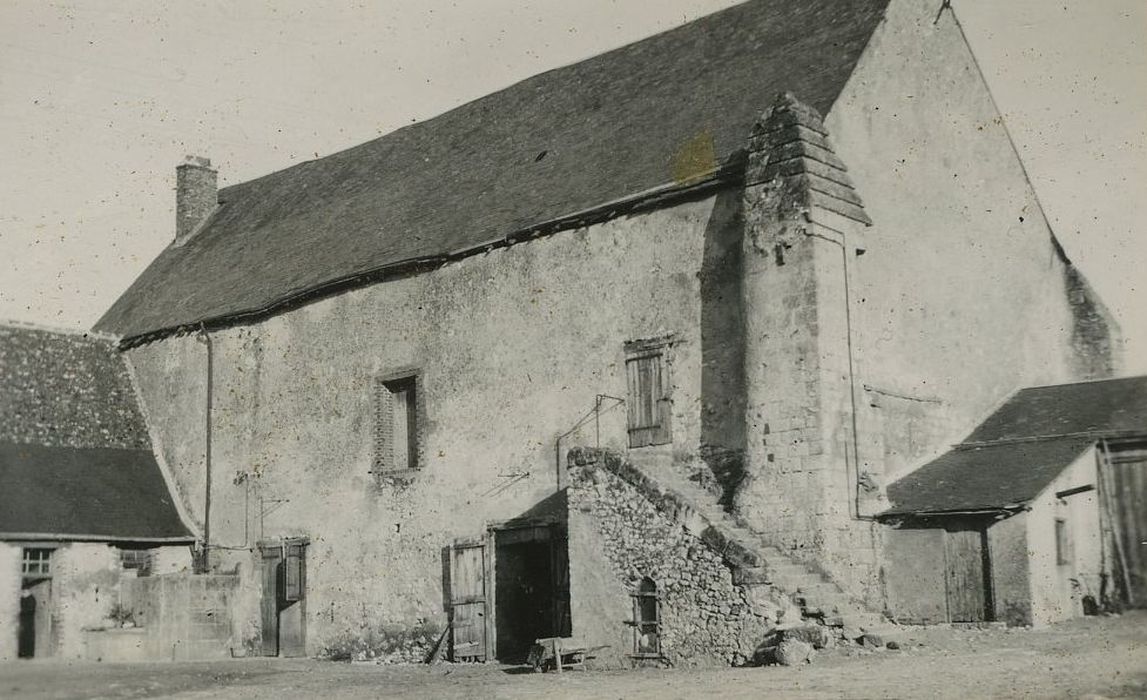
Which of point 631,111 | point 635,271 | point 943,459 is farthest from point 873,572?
point 631,111

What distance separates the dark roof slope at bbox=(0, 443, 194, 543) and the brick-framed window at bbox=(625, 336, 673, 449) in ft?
34.5

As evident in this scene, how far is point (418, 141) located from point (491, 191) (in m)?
5.41

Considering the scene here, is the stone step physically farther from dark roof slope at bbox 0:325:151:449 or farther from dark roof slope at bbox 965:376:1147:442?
dark roof slope at bbox 0:325:151:449

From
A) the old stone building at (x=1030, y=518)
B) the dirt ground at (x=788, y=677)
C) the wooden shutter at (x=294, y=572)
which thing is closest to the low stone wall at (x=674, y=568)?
the dirt ground at (x=788, y=677)

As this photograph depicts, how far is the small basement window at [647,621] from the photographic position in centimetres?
1572

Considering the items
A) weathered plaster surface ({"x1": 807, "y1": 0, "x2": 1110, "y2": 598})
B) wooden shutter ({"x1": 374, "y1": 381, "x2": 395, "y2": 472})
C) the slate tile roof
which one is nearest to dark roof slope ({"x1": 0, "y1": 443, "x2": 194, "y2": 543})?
the slate tile roof

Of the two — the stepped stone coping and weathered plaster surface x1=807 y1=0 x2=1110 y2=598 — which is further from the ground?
weathered plaster surface x1=807 y1=0 x2=1110 y2=598

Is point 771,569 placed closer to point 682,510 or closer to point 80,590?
point 682,510

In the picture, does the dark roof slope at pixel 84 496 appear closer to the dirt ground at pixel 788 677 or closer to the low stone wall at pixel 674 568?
the dirt ground at pixel 788 677

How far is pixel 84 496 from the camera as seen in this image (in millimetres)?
23734

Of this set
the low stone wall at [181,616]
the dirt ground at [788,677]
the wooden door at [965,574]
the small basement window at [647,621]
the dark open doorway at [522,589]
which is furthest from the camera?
the low stone wall at [181,616]

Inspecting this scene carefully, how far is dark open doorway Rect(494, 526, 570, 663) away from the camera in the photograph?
19391mm

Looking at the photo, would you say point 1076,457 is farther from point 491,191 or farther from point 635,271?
point 491,191

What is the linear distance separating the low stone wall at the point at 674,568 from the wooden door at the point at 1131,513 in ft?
22.2
